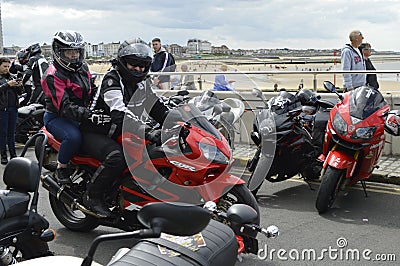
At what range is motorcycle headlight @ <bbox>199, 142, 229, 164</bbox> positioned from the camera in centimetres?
447

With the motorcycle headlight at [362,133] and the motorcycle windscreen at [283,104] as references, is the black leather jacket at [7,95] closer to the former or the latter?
the motorcycle windscreen at [283,104]

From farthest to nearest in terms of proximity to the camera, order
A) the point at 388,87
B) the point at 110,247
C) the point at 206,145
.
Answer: the point at 388,87 → the point at 110,247 → the point at 206,145

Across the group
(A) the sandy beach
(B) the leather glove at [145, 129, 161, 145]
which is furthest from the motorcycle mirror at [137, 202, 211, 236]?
(A) the sandy beach

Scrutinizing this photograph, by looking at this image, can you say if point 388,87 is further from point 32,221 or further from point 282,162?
point 32,221

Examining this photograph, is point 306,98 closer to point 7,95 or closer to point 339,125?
point 339,125

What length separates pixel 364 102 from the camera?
6.06 meters

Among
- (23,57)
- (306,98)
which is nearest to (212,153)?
(306,98)

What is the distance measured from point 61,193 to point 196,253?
130 inches

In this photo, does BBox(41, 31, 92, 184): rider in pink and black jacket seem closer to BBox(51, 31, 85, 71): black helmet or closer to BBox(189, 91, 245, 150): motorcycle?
BBox(51, 31, 85, 71): black helmet

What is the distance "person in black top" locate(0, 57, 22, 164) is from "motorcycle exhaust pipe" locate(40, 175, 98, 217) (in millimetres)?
4188

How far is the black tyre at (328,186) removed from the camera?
5.83 meters

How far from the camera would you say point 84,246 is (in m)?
5.21

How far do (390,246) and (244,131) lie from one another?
171 centimetres

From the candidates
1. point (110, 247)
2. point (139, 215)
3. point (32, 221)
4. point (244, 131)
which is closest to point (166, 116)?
point (244, 131)
